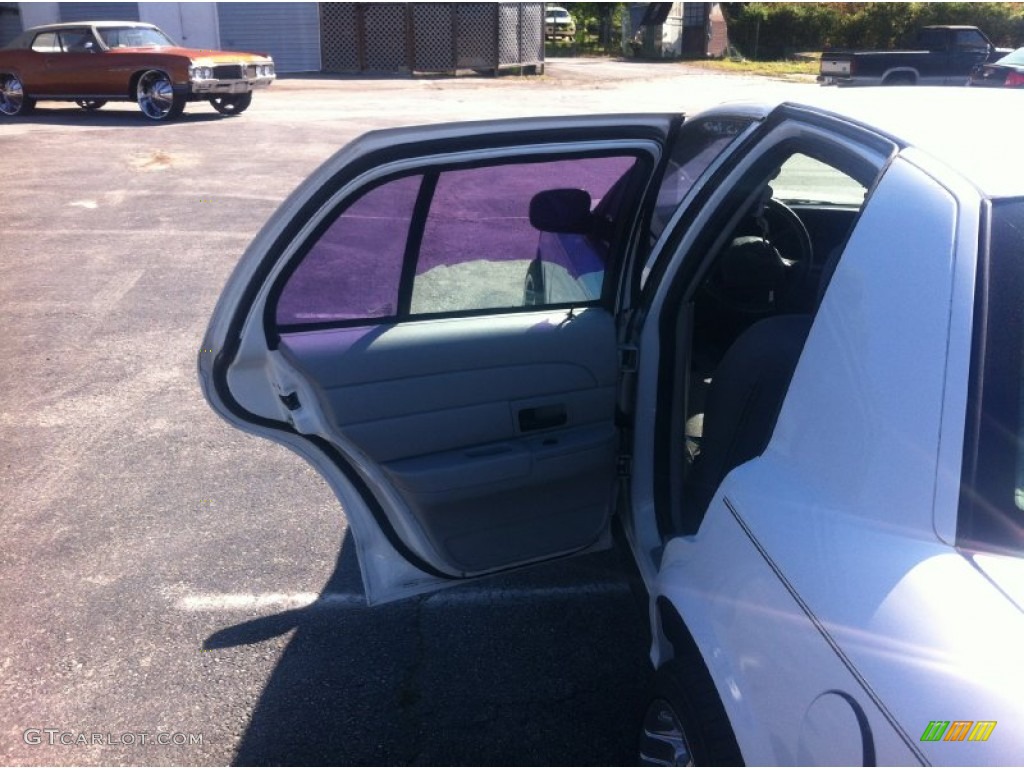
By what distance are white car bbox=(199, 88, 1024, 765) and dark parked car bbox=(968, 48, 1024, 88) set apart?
46.2 ft

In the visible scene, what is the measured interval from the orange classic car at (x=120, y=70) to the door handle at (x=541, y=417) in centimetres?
1510

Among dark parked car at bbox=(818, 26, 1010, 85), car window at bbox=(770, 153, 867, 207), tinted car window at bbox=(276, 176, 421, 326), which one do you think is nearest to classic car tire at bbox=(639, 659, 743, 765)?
tinted car window at bbox=(276, 176, 421, 326)

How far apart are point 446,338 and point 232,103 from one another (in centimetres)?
1643

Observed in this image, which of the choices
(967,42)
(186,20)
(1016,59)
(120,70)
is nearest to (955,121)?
(1016,59)

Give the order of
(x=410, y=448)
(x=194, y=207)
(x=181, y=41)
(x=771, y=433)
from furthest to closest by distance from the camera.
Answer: (x=181, y=41)
(x=194, y=207)
(x=410, y=448)
(x=771, y=433)

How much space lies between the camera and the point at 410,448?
8.95ft

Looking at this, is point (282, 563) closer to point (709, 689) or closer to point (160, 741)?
point (160, 741)

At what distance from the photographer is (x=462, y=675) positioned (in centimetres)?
314

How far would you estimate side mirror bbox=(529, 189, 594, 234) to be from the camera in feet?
9.39

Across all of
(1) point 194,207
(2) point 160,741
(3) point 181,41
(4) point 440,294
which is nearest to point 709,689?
(4) point 440,294

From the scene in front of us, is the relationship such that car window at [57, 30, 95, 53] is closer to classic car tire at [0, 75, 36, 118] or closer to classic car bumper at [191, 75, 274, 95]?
classic car tire at [0, 75, 36, 118]

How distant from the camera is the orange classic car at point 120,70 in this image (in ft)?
52.6

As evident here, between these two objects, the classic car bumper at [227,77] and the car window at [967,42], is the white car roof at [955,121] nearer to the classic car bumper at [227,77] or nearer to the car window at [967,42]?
the classic car bumper at [227,77]

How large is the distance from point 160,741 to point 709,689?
176 cm
